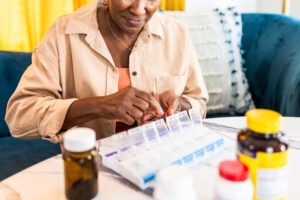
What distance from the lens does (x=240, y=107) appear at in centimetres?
186

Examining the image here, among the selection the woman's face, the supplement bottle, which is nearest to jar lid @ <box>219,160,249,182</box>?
the supplement bottle

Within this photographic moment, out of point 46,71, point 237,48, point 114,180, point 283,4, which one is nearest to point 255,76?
point 237,48

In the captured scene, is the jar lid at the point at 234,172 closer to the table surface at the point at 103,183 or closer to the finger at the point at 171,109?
the table surface at the point at 103,183

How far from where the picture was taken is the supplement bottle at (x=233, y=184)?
0.50 metres

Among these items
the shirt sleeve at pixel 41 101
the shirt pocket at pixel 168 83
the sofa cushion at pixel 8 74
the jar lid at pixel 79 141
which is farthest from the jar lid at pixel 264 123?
the sofa cushion at pixel 8 74

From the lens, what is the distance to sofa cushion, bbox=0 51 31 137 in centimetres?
152

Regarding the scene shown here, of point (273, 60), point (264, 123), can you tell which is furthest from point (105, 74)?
point (273, 60)

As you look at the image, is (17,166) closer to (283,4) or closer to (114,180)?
(114,180)

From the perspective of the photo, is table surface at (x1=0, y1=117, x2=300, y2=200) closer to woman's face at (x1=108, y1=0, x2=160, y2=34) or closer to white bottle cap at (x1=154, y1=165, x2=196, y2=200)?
white bottle cap at (x1=154, y1=165, x2=196, y2=200)

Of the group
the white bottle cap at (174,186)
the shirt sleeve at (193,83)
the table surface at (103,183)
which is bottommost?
the table surface at (103,183)

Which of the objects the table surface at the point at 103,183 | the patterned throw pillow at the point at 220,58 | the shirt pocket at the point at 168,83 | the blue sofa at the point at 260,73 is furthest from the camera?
the patterned throw pillow at the point at 220,58

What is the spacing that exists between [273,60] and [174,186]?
4.75ft

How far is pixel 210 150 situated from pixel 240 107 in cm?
108

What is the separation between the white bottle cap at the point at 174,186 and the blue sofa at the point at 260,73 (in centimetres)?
95
